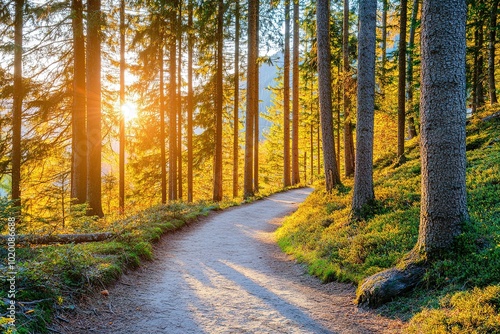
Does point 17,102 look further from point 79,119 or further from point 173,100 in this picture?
point 173,100

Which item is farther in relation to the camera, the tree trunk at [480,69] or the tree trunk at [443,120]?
the tree trunk at [480,69]

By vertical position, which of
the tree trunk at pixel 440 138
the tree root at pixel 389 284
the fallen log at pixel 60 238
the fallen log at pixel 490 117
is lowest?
the tree root at pixel 389 284

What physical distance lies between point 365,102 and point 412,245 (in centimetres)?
394

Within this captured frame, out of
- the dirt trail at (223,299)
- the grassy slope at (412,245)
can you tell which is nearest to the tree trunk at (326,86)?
the grassy slope at (412,245)

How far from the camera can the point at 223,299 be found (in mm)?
5621

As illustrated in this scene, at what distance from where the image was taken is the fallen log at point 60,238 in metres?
5.99

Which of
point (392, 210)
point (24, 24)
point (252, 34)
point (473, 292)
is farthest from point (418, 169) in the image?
point (24, 24)

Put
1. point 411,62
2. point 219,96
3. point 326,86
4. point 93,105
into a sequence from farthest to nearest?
1. point 411,62
2. point 219,96
3. point 326,86
4. point 93,105

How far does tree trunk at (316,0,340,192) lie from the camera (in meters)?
11.3

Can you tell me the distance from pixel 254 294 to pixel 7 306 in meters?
3.67

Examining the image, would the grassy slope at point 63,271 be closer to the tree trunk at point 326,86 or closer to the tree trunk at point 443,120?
the tree trunk at point 443,120

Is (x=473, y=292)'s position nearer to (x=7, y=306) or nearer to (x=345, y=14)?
(x=7, y=306)

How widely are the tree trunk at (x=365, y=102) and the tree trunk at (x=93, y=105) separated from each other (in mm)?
8073

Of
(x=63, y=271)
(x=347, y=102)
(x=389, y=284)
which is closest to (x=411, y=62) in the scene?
(x=347, y=102)
